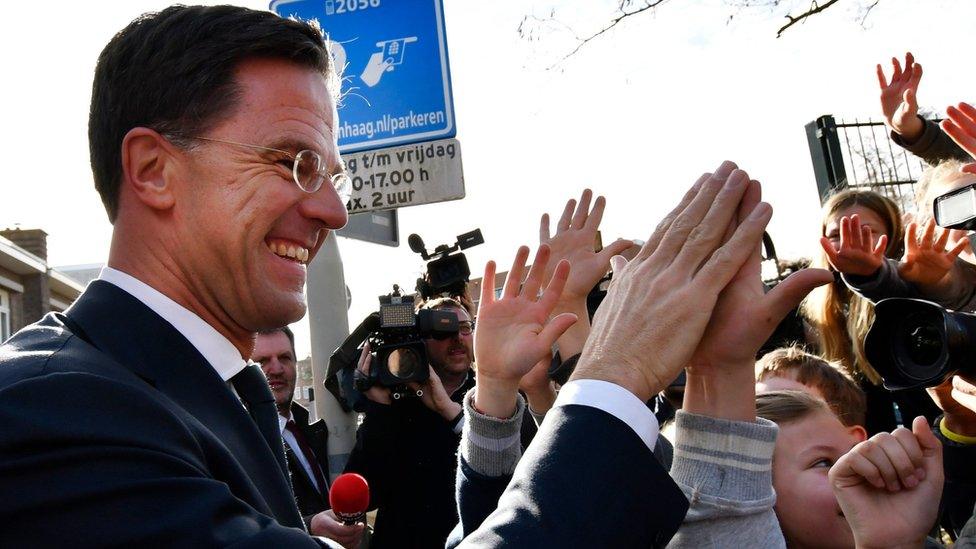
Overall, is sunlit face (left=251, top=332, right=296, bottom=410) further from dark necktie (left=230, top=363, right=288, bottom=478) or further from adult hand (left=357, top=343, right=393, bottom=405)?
dark necktie (left=230, top=363, right=288, bottom=478)

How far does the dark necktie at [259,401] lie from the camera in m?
1.67

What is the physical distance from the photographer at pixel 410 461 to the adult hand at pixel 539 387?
1588 millimetres

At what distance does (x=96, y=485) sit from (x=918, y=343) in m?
1.77

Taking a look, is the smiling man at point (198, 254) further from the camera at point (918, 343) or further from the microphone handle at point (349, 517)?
the microphone handle at point (349, 517)

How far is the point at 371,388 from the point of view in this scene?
13.5 feet

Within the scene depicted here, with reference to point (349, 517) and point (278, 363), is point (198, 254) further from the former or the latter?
point (278, 363)

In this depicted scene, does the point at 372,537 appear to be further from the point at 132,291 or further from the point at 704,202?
the point at 704,202

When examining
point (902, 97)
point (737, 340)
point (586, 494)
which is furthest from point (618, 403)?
point (902, 97)

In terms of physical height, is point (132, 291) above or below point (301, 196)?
below

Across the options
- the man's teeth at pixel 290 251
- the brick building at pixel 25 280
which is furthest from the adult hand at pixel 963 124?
the brick building at pixel 25 280

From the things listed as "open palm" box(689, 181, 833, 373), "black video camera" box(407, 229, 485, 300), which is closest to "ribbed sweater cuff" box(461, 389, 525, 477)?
"open palm" box(689, 181, 833, 373)

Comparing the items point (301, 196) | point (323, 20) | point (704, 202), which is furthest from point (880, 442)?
point (323, 20)

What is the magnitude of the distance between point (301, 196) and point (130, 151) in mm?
315

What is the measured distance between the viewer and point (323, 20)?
4.49 m
